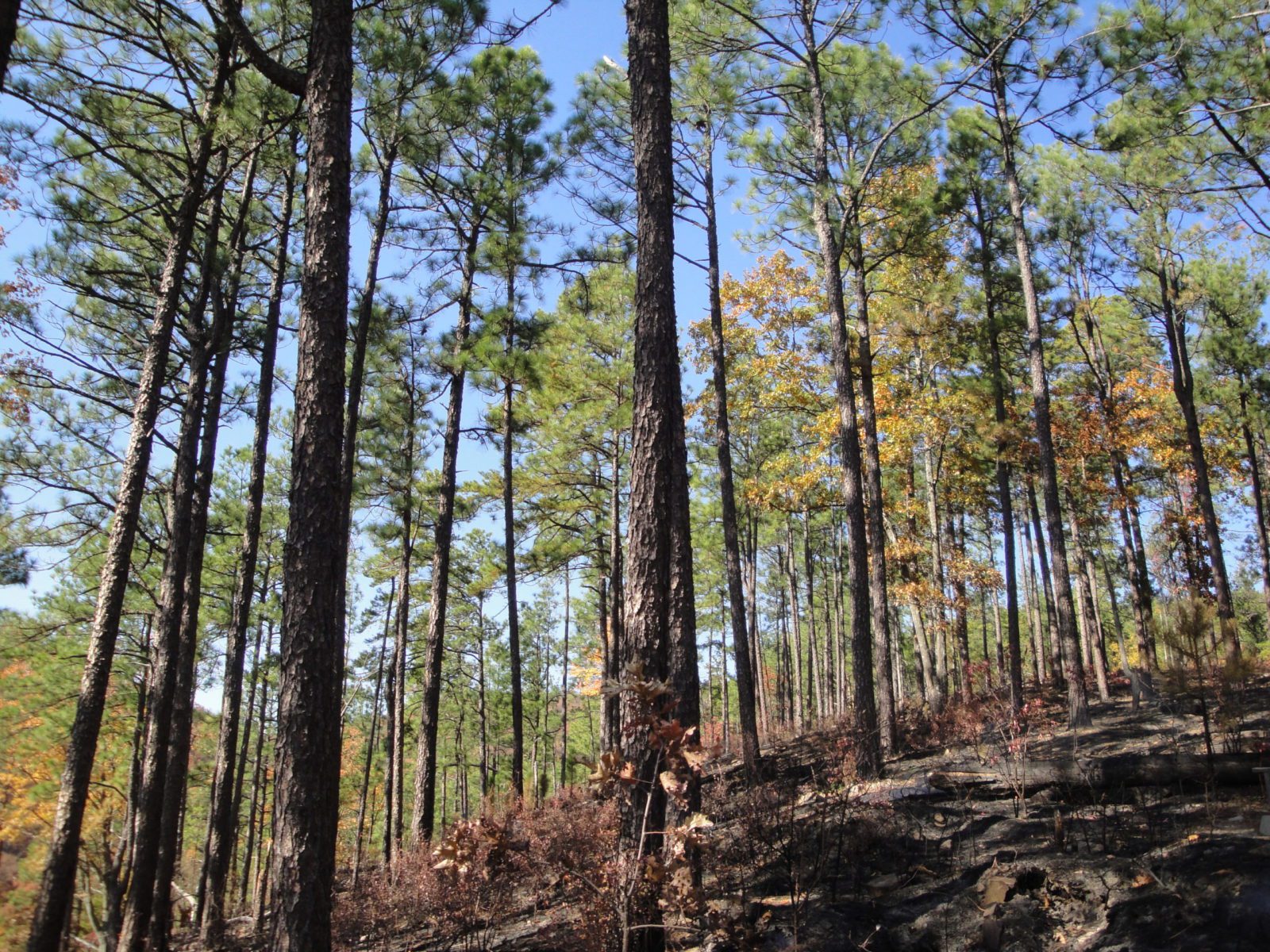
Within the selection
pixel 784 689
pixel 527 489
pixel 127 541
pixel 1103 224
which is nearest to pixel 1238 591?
pixel 784 689

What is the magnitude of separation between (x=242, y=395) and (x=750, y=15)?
10114mm

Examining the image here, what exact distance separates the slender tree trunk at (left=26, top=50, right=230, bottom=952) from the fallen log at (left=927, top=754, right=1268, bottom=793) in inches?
296

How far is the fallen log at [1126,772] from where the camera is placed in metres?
5.88

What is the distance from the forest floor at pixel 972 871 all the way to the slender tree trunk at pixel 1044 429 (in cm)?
178

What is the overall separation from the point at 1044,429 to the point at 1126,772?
6.00 m

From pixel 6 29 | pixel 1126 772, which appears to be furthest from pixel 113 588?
pixel 1126 772

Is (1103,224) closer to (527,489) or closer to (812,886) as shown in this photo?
(527,489)

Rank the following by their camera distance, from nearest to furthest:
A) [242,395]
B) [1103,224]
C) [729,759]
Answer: [242,395] < [1103,224] < [729,759]

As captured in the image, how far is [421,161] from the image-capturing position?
10875 millimetres

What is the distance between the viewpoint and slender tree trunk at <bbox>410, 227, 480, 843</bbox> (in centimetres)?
1073

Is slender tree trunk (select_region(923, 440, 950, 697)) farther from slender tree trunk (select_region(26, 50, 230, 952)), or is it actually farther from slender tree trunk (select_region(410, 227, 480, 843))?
slender tree trunk (select_region(26, 50, 230, 952))

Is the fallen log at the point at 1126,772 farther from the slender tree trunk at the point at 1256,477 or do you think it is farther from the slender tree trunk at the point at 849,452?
the slender tree trunk at the point at 1256,477

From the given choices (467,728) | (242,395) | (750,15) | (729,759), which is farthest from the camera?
(467,728)

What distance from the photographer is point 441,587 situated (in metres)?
12.0
